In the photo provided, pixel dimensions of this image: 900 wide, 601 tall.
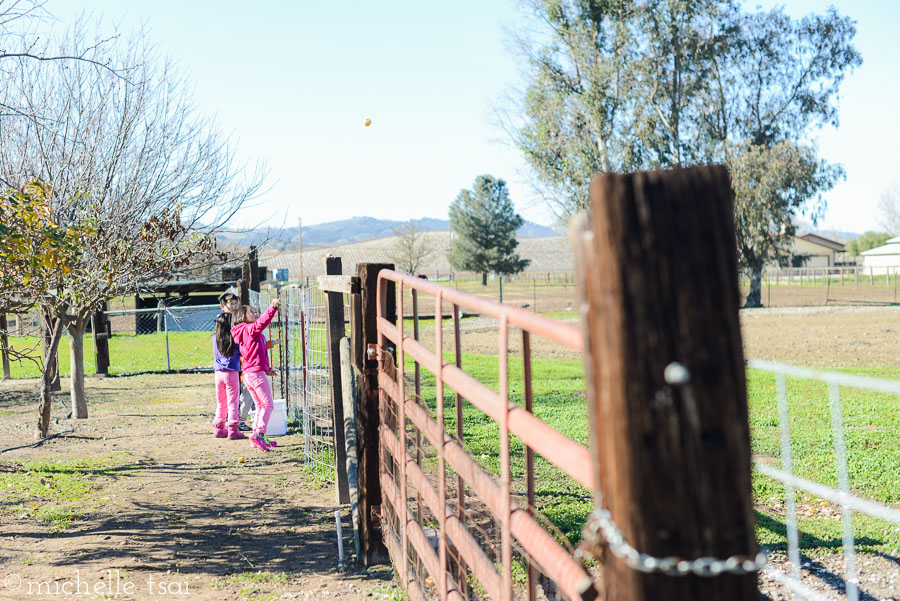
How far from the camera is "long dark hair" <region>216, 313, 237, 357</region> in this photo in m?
9.03

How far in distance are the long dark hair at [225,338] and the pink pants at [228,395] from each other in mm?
251

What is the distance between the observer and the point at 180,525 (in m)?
5.93

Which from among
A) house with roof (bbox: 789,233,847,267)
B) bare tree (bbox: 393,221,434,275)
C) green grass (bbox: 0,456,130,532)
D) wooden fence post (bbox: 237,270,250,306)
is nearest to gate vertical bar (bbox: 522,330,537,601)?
green grass (bbox: 0,456,130,532)

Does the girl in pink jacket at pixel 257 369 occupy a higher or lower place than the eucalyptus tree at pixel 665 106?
lower

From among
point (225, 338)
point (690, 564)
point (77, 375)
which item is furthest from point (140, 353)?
point (690, 564)

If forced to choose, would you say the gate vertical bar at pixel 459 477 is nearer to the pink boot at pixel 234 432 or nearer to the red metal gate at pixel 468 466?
the red metal gate at pixel 468 466

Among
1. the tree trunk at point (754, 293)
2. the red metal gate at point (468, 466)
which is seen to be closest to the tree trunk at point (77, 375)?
the red metal gate at point (468, 466)

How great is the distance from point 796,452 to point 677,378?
6.87m

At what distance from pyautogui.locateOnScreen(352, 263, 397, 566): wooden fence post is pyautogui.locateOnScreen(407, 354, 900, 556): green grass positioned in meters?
0.42

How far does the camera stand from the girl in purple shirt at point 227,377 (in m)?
9.06

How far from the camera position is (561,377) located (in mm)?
13477

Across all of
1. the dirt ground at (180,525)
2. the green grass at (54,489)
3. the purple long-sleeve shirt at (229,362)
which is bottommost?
the dirt ground at (180,525)

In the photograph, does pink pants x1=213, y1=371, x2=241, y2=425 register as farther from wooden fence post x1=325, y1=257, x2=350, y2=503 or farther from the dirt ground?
wooden fence post x1=325, y1=257, x2=350, y2=503

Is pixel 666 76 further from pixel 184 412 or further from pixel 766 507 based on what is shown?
pixel 766 507
